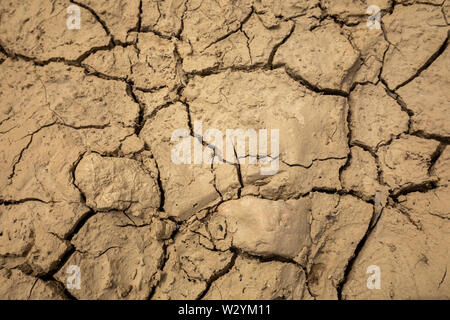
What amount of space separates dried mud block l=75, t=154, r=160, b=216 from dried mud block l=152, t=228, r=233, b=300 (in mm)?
253

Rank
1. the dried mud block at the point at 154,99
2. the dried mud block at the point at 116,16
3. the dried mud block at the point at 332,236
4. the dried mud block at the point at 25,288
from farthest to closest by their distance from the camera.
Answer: the dried mud block at the point at 116,16 → the dried mud block at the point at 154,99 → the dried mud block at the point at 332,236 → the dried mud block at the point at 25,288

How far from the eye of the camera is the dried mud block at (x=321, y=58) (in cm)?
185

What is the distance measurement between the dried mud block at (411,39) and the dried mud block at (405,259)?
2.69 ft

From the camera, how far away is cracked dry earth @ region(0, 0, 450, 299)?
1572mm

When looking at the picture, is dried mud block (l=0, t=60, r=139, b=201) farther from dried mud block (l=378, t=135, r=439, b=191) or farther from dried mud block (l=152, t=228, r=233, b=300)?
dried mud block (l=378, t=135, r=439, b=191)

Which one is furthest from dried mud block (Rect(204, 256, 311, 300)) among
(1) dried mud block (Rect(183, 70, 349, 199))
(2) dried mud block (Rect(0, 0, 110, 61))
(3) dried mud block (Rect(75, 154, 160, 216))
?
(2) dried mud block (Rect(0, 0, 110, 61))

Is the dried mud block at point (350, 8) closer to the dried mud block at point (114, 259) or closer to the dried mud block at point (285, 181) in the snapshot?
the dried mud block at point (285, 181)

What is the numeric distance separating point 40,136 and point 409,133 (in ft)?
6.88

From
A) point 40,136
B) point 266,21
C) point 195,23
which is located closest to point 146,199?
point 40,136

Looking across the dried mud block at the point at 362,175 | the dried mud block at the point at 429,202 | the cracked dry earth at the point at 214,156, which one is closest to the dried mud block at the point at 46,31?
the cracked dry earth at the point at 214,156

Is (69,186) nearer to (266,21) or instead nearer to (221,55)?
(221,55)

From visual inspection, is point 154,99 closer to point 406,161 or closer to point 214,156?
point 214,156

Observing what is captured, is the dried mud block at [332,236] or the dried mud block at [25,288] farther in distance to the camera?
the dried mud block at [332,236]

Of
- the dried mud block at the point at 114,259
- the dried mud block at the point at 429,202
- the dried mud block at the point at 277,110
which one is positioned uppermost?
the dried mud block at the point at 277,110
